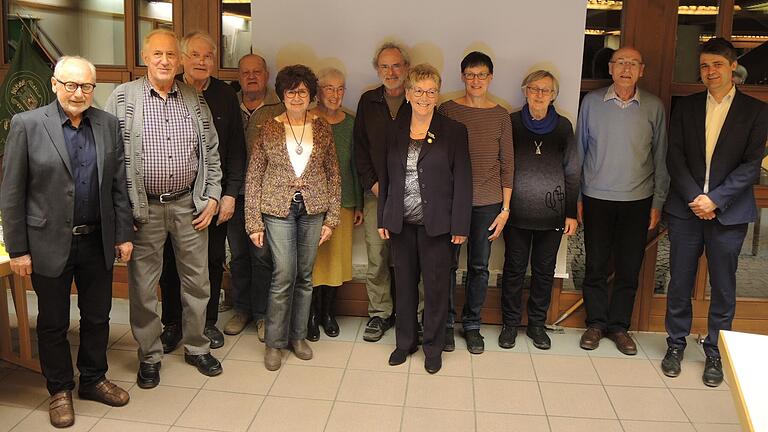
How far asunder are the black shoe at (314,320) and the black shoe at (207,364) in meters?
0.58

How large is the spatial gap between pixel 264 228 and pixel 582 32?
200 centimetres

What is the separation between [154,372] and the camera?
3.23 meters

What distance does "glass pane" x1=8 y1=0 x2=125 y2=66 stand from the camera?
13.8ft

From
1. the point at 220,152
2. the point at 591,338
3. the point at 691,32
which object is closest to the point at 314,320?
the point at 220,152

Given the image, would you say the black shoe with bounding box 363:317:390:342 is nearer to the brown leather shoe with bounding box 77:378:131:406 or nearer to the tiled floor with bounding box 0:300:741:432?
the tiled floor with bounding box 0:300:741:432

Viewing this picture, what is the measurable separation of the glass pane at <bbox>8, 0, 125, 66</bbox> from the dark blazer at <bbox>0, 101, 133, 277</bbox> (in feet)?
5.46

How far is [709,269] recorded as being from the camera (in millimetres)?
3447

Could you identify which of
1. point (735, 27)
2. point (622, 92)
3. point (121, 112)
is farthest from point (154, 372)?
point (735, 27)

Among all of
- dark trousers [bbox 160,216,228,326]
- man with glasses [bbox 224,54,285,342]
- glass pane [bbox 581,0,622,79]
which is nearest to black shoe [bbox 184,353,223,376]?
dark trousers [bbox 160,216,228,326]

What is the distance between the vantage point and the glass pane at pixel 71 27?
422 cm

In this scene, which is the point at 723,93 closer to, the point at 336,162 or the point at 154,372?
the point at 336,162

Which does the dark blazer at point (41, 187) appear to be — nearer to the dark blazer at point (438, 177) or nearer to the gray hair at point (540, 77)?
the dark blazer at point (438, 177)

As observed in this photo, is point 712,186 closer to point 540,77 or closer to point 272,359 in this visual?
point 540,77

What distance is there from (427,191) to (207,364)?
1.39 metres
